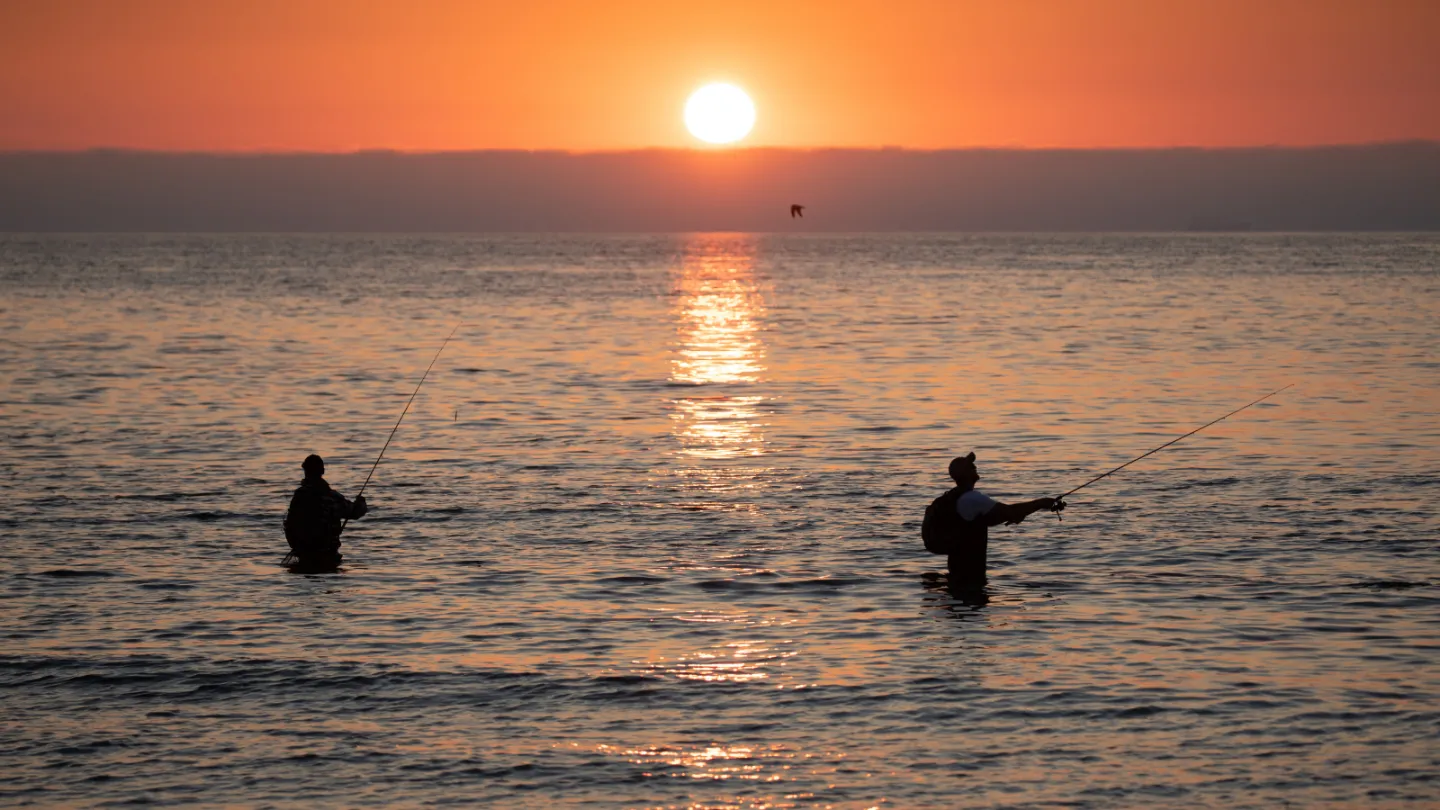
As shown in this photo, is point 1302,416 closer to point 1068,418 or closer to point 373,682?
point 1068,418

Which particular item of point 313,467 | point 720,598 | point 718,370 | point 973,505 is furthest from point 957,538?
point 718,370

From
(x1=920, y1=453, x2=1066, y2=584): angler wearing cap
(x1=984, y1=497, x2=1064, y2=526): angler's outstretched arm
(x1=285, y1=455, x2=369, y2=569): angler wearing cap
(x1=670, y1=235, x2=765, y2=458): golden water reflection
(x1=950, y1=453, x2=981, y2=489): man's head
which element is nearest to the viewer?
(x1=984, y1=497, x2=1064, y2=526): angler's outstretched arm

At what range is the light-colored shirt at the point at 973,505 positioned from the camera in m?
15.5

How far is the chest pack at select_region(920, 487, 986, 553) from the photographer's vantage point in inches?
615

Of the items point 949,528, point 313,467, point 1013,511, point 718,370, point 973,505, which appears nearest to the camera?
point 1013,511

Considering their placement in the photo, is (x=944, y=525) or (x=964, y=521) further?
(x=944, y=525)

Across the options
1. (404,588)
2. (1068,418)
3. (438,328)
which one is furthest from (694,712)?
(438,328)

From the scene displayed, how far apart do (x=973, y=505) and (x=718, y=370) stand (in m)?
29.1

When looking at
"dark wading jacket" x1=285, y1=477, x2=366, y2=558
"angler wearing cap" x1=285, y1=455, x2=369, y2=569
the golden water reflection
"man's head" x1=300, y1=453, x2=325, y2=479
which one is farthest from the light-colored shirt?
the golden water reflection

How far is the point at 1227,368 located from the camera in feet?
140

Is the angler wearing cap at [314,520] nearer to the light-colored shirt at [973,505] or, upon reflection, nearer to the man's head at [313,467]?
the man's head at [313,467]

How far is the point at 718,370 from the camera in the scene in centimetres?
4444

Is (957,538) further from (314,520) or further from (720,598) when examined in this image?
(314,520)

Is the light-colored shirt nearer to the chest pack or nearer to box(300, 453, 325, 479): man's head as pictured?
the chest pack
